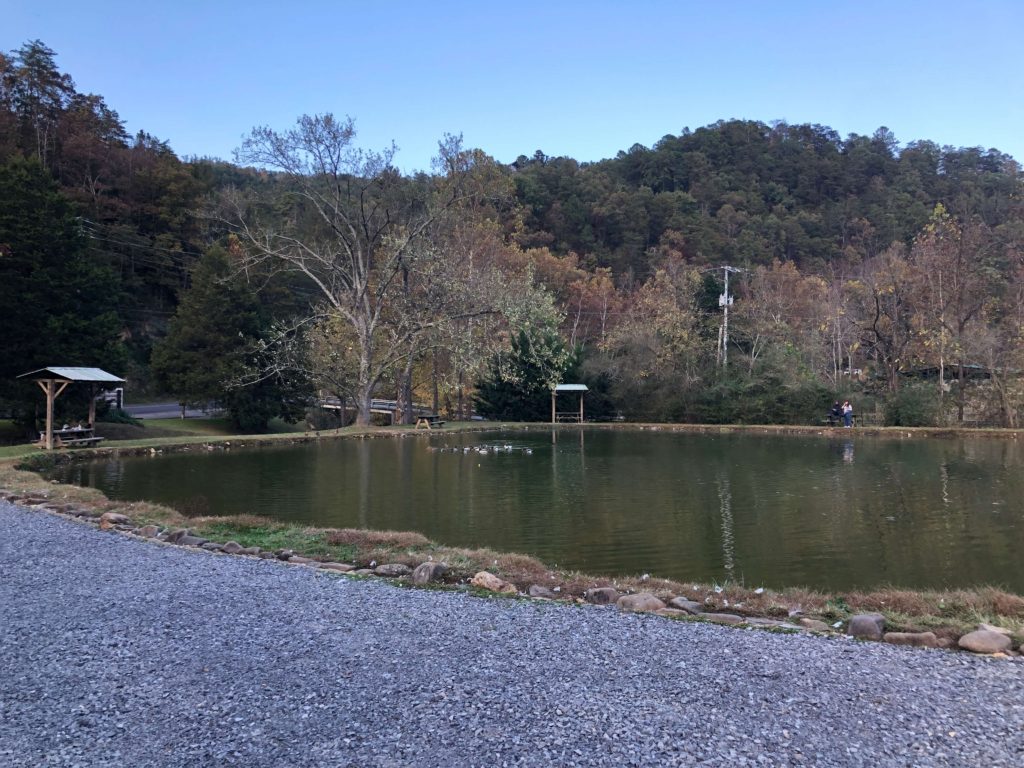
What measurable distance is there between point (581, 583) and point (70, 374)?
16091 mm

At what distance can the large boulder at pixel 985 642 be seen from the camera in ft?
15.7

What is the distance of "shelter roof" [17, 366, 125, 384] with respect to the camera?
17.4 meters

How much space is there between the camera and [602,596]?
6070 mm

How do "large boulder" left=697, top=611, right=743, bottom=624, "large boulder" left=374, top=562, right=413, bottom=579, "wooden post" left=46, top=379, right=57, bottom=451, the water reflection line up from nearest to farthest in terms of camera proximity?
"large boulder" left=697, top=611, right=743, bottom=624 < "large boulder" left=374, top=562, right=413, bottom=579 < the water reflection < "wooden post" left=46, top=379, right=57, bottom=451

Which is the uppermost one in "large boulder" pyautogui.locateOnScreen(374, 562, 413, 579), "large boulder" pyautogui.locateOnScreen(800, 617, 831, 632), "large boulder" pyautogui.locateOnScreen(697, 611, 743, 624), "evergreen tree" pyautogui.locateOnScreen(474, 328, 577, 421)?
"evergreen tree" pyautogui.locateOnScreen(474, 328, 577, 421)

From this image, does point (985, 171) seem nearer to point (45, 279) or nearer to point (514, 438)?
point (514, 438)

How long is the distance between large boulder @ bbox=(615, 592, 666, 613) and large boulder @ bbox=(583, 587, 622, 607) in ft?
0.25

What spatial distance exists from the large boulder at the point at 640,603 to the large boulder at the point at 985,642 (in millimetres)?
2117

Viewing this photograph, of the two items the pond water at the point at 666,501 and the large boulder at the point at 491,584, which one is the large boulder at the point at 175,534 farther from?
the large boulder at the point at 491,584

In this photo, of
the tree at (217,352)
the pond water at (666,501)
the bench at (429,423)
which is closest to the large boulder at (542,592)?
the pond water at (666,501)

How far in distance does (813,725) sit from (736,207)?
6095 cm

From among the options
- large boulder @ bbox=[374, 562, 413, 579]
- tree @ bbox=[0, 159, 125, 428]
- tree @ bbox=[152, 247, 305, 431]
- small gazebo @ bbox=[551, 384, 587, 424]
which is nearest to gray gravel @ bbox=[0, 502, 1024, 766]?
large boulder @ bbox=[374, 562, 413, 579]

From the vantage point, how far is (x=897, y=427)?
2767cm

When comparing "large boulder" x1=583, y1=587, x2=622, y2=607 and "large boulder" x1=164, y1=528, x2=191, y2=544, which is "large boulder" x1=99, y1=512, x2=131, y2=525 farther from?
"large boulder" x1=583, y1=587, x2=622, y2=607
